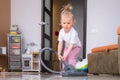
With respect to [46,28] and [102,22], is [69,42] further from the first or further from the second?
[46,28]

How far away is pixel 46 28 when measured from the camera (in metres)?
7.43

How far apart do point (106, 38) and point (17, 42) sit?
2139 mm

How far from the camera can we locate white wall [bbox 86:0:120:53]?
23.0 ft

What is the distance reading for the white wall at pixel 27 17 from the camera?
25.5ft

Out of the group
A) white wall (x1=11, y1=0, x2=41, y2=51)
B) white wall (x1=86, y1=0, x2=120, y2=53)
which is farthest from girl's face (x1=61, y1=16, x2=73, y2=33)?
white wall (x1=11, y1=0, x2=41, y2=51)

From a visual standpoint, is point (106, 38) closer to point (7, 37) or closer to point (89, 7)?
point (89, 7)

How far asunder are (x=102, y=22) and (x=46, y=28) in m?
1.33

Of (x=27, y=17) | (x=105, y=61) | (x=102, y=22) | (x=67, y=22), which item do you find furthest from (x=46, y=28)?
(x=105, y=61)

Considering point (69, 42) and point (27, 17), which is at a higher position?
point (27, 17)

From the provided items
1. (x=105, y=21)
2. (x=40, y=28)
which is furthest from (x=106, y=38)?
(x=40, y=28)

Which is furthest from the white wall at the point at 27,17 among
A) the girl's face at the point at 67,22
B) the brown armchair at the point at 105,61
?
the brown armchair at the point at 105,61

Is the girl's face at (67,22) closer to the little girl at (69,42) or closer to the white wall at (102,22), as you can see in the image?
the little girl at (69,42)

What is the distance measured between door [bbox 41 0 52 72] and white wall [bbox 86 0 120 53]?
3.08ft

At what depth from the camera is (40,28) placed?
7.73 meters
